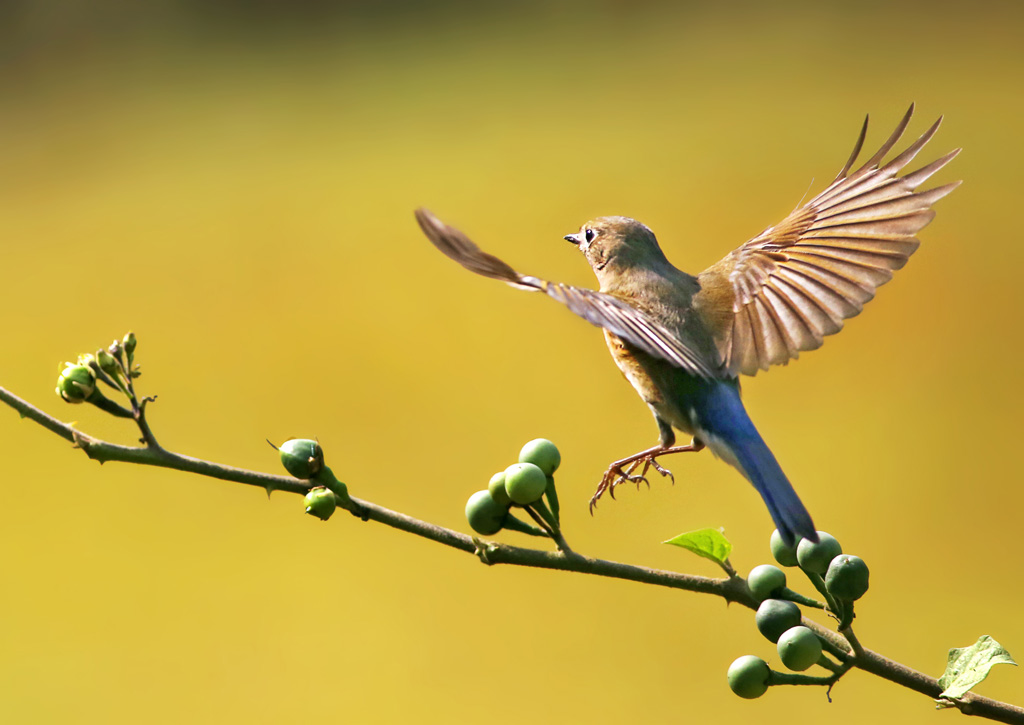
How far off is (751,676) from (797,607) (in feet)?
0.47

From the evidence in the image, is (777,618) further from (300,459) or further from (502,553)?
(300,459)

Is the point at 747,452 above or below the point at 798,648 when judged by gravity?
above

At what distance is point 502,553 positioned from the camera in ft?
4.75

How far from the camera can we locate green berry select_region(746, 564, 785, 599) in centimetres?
158

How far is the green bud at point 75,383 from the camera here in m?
1.64

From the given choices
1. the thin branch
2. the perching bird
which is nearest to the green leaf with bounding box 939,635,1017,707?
the thin branch

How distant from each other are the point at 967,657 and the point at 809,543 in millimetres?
278

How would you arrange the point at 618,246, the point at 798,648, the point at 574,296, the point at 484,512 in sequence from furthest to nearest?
the point at 618,246 < the point at 574,296 < the point at 484,512 < the point at 798,648

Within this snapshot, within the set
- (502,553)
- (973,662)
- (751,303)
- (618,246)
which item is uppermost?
(618,246)

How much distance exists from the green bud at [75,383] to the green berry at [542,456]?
2.38 ft

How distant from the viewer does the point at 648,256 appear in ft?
8.67

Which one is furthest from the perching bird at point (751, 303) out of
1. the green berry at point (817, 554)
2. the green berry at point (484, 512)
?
the green berry at point (484, 512)

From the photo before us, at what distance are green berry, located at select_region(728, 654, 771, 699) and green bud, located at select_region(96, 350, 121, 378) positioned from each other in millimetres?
1099

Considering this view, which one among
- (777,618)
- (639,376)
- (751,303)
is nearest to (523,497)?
(777,618)
